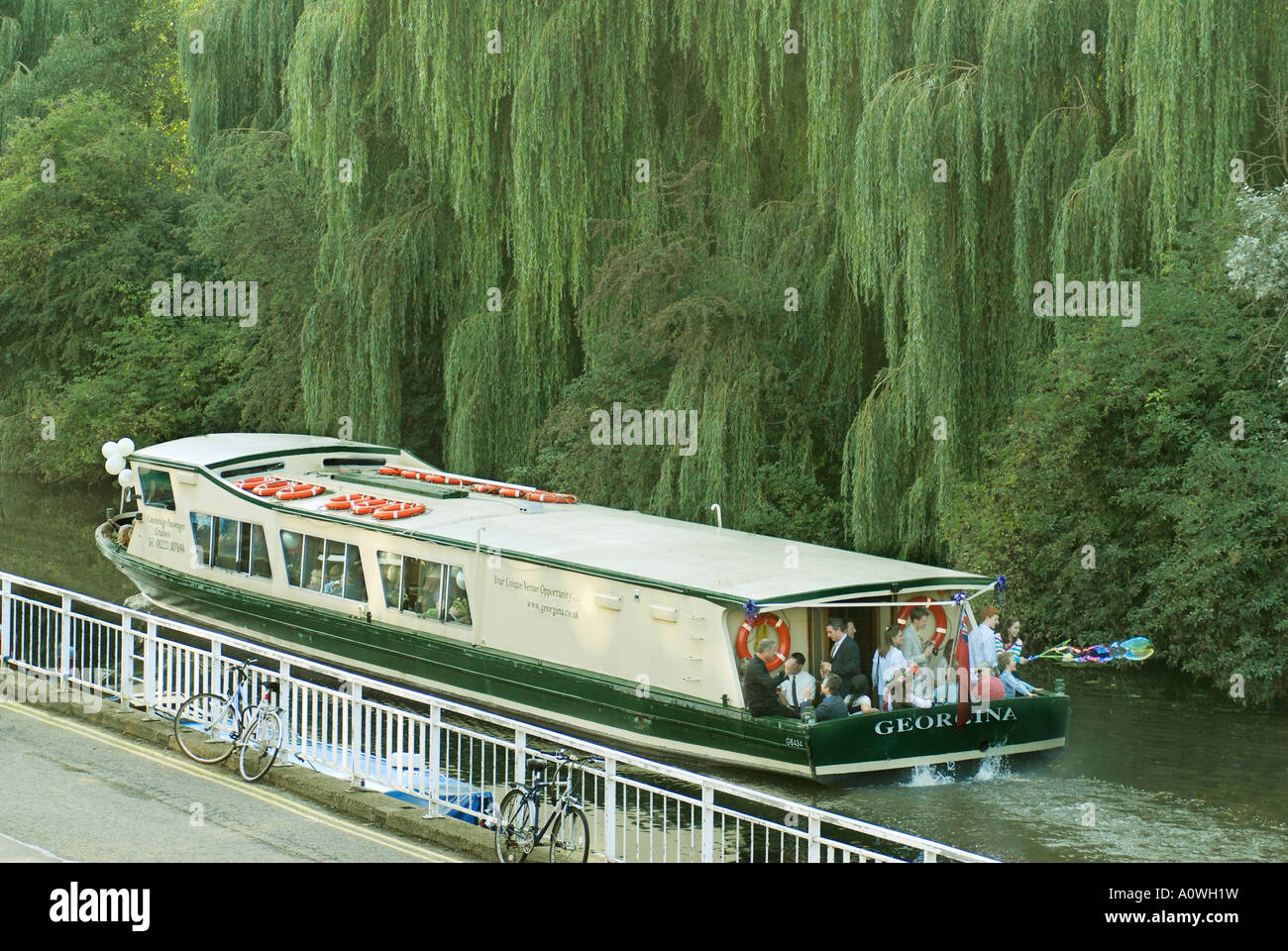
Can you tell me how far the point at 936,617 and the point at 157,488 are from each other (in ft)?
43.4

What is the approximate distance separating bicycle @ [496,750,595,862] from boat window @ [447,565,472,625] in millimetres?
8622

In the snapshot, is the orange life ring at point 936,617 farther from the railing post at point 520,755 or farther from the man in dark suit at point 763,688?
the railing post at point 520,755

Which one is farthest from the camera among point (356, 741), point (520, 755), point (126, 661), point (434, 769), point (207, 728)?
point (126, 661)

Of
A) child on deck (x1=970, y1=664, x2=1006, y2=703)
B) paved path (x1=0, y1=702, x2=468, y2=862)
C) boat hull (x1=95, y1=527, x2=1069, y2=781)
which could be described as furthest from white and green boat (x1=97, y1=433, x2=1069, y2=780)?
paved path (x1=0, y1=702, x2=468, y2=862)

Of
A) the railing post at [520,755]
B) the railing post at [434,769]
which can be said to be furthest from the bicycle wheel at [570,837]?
the railing post at [434,769]

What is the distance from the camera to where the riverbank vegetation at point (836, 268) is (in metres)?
18.6

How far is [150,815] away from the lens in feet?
36.0

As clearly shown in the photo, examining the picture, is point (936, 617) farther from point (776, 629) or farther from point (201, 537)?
point (201, 537)

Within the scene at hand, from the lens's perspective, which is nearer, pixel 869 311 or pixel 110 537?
pixel 869 311

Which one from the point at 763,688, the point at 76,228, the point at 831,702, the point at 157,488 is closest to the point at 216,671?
the point at 763,688
